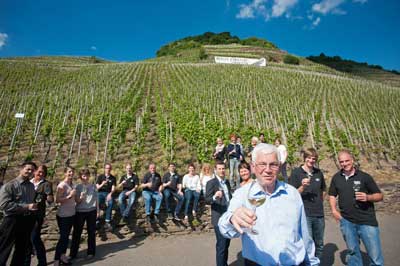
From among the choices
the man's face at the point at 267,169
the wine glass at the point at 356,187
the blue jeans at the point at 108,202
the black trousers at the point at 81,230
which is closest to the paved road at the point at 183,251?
the black trousers at the point at 81,230

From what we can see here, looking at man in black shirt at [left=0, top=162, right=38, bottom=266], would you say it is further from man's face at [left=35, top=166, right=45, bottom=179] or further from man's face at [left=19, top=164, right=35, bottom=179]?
man's face at [left=35, top=166, right=45, bottom=179]

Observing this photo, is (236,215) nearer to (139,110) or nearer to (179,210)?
(179,210)

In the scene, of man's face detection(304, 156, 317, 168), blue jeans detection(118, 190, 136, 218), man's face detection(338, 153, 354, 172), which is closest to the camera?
man's face detection(338, 153, 354, 172)

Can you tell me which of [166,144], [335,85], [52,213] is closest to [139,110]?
[166,144]

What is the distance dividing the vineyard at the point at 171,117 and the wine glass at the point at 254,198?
6920 millimetres

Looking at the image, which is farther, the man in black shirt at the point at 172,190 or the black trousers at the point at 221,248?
the man in black shirt at the point at 172,190

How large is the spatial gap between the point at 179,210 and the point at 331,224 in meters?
4.49

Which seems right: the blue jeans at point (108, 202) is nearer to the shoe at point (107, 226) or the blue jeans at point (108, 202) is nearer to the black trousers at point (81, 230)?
the shoe at point (107, 226)

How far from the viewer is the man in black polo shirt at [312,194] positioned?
368 cm

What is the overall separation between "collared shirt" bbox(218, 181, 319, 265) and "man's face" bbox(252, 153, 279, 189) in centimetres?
7

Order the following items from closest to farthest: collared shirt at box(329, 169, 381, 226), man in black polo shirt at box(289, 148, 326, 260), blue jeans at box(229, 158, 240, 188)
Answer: collared shirt at box(329, 169, 381, 226), man in black polo shirt at box(289, 148, 326, 260), blue jeans at box(229, 158, 240, 188)

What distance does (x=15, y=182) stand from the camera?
378 cm

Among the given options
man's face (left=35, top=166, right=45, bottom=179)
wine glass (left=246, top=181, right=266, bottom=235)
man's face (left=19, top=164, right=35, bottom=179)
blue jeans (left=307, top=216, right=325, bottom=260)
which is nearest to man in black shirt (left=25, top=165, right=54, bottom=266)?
man's face (left=35, top=166, right=45, bottom=179)

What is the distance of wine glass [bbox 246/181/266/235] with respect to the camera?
162cm
